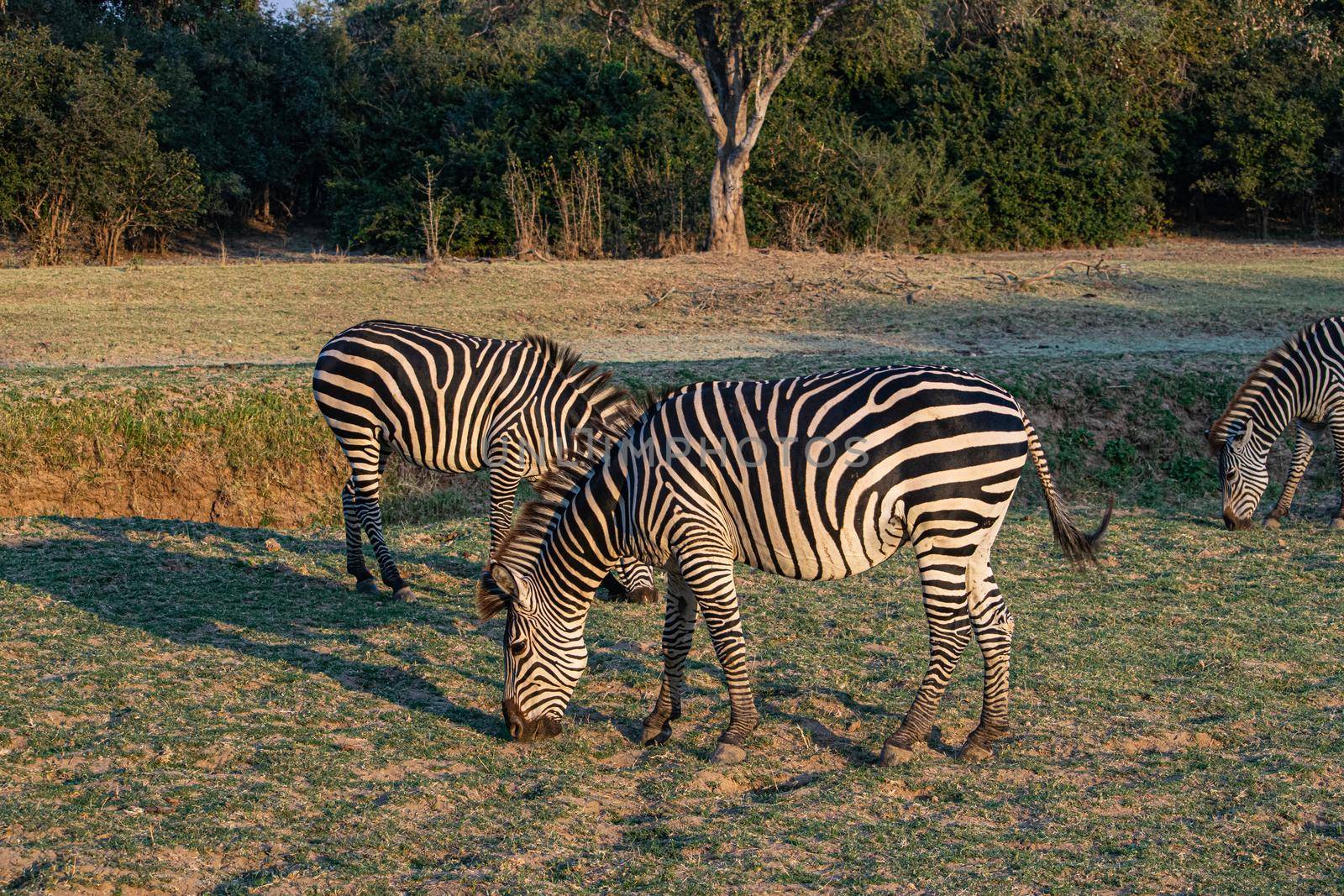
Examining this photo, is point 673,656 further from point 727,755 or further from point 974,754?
point 974,754

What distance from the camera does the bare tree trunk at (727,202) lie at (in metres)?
23.8

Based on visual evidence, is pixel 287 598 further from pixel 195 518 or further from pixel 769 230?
pixel 769 230

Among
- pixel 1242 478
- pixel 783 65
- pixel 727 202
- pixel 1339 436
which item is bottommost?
pixel 1242 478

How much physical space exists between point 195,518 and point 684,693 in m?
6.84

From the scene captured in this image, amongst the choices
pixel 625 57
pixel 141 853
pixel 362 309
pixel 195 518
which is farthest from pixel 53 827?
pixel 625 57

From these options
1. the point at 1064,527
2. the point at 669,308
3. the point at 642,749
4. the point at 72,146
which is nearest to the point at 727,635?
the point at 642,749

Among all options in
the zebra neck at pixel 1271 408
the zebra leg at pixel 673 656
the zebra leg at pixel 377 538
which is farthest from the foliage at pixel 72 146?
the zebra leg at pixel 673 656

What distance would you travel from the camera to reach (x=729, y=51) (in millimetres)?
23031

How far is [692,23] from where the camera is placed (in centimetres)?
2342

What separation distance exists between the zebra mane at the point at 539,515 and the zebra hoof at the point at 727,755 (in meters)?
1.41

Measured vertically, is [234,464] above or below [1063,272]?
below

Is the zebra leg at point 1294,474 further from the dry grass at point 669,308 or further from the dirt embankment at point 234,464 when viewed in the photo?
the dry grass at point 669,308

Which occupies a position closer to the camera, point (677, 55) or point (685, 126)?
point (677, 55)

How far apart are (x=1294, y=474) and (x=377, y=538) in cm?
835
